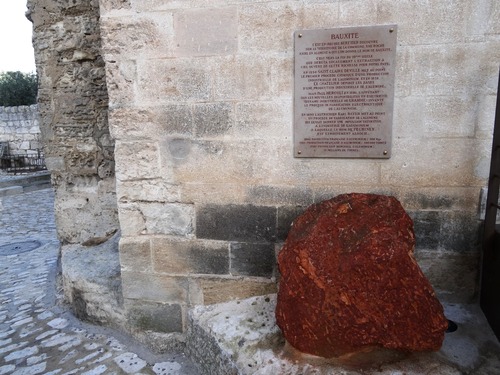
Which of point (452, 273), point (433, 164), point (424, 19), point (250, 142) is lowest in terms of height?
point (452, 273)

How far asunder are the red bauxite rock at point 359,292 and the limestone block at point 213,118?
955 mm

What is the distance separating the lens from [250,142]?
232 cm

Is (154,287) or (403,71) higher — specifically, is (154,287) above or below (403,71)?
below

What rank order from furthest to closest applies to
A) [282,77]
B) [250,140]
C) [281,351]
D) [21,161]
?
[21,161] → [250,140] → [282,77] → [281,351]

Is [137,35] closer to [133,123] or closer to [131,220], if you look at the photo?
[133,123]

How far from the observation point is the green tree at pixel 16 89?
56.6ft

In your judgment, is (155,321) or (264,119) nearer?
(264,119)

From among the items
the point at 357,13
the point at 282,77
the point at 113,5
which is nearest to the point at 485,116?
the point at 357,13

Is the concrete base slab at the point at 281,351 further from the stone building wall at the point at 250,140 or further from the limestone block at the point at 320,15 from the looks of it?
the limestone block at the point at 320,15

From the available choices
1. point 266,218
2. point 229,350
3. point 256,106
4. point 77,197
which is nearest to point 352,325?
point 229,350

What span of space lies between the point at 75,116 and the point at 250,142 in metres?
2.22

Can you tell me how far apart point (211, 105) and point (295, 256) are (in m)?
1.15

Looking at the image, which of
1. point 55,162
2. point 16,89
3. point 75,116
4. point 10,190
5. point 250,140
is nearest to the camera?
point 250,140

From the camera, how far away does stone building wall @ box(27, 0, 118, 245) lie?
3414 mm
